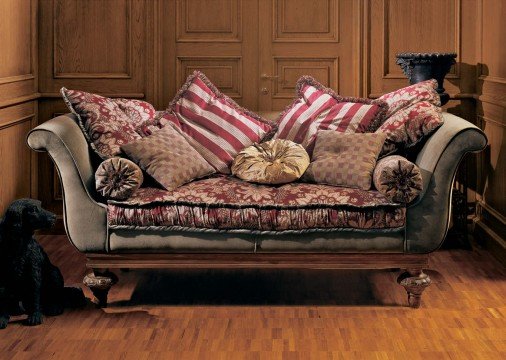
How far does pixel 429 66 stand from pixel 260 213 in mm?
1609

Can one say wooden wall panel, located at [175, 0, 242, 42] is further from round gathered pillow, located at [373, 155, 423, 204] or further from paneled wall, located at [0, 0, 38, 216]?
round gathered pillow, located at [373, 155, 423, 204]

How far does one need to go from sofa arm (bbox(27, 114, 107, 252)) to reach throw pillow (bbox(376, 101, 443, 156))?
4.51 feet

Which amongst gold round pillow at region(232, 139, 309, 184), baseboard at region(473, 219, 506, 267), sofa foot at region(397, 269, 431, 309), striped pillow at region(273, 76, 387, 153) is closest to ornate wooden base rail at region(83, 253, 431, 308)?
sofa foot at region(397, 269, 431, 309)

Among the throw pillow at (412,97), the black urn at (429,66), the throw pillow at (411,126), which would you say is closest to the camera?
the throw pillow at (411,126)

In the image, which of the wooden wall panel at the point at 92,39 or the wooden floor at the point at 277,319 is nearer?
the wooden floor at the point at 277,319

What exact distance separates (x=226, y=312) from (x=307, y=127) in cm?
111

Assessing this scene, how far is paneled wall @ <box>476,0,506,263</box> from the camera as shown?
4.88 metres

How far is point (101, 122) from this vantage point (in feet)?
13.9

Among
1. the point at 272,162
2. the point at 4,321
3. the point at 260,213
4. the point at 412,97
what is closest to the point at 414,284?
the point at 260,213

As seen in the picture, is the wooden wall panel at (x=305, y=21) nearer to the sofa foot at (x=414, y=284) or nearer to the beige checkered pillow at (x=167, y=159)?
the beige checkered pillow at (x=167, y=159)

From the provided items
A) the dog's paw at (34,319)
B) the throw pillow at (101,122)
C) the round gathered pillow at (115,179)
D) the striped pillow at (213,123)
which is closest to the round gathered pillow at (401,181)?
the striped pillow at (213,123)

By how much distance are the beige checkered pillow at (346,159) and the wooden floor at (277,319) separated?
1.76 ft

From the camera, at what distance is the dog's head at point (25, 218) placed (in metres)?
3.71

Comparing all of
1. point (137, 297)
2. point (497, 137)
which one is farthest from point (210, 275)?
point (497, 137)
